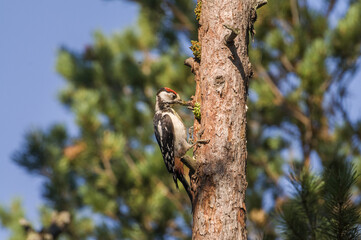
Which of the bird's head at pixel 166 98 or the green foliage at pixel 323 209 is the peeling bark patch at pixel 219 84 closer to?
the green foliage at pixel 323 209

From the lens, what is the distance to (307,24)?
22.7 ft

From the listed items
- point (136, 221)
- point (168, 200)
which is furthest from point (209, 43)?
point (136, 221)

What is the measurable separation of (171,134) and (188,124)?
1.52m

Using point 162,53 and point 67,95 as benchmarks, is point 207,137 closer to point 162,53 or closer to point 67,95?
point 162,53

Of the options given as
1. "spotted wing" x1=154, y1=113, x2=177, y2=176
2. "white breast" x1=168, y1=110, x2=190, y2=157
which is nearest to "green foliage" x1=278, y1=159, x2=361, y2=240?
"white breast" x1=168, y1=110, x2=190, y2=157

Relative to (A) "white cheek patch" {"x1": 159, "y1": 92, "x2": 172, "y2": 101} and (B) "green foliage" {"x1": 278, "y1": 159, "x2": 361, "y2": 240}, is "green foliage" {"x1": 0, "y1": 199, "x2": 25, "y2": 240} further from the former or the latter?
(B) "green foliage" {"x1": 278, "y1": 159, "x2": 361, "y2": 240}

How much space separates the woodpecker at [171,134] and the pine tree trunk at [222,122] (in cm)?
125

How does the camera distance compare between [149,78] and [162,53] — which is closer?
[149,78]

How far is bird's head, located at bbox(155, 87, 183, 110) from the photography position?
4.94 metres

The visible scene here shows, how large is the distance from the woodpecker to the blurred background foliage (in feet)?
2.78

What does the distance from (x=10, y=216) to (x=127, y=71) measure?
3.40 m

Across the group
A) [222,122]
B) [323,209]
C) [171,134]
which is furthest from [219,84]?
[171,134]

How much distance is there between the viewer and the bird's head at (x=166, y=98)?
4938 mm

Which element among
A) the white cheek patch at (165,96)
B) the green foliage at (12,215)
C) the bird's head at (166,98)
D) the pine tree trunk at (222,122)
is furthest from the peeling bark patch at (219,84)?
the green foliage at (12,215)
